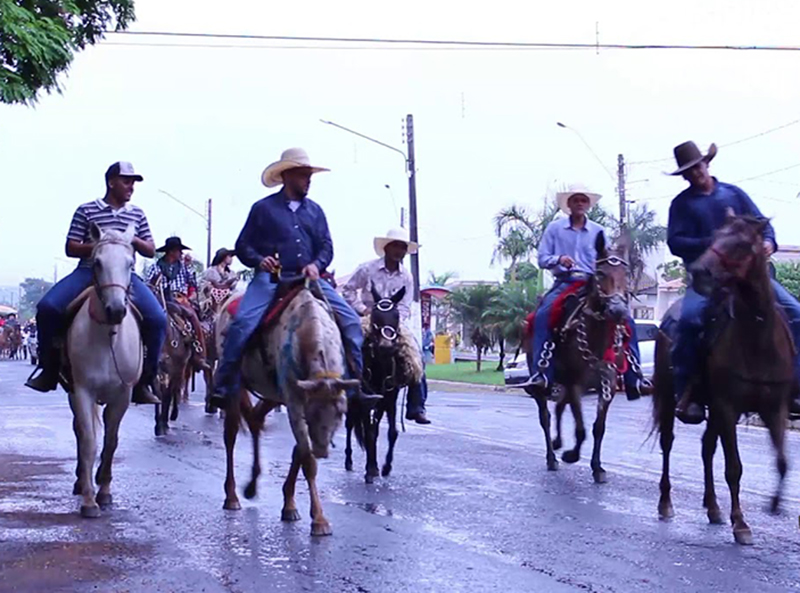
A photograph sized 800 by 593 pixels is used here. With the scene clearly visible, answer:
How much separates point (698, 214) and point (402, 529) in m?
3.46

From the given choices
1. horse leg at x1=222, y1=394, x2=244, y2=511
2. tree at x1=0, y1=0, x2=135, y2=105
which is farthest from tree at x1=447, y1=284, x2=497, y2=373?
horse leg at x1=222, y1=394, x2=244, y2=511

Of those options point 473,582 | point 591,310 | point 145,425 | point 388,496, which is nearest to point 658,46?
point 145,425

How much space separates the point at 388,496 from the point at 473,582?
157 inches

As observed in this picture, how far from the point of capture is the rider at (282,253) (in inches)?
403

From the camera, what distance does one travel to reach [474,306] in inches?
1783

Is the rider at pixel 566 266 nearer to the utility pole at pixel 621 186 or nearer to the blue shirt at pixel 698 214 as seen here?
the blue shirt at pixel 698 214

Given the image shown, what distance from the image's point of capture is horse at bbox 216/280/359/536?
927 centimetres

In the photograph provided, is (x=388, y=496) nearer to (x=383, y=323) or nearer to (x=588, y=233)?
(x=383, y=323)

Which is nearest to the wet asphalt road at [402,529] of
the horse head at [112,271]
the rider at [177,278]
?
the horse head at [112,271]

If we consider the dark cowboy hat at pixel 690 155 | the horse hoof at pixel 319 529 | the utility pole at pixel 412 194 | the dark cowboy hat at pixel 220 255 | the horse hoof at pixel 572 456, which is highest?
the utility pole at pixel 412 194

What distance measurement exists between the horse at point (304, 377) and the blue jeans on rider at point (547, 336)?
11.5 feet

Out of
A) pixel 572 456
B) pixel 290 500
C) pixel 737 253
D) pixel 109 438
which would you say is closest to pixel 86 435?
pixel 109 438

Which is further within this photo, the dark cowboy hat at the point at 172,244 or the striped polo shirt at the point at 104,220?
the dark cowboy hat at the point at 172,244

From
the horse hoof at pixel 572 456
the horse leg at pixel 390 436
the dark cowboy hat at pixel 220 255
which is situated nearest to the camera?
the horse hoof at pixel 572 456
